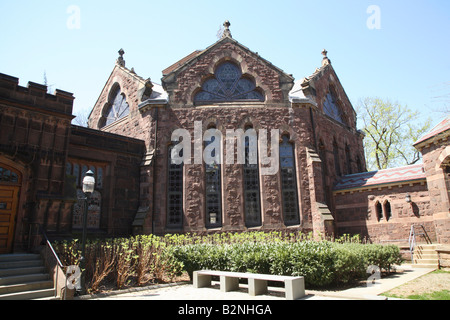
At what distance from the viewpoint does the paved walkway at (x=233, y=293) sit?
746 cm

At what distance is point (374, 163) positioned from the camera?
3325 cm

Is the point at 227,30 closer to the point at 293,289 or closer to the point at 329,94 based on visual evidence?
the point at 329,94

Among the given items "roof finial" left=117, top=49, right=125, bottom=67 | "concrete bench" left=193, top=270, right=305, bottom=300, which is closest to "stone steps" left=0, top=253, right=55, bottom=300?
"concrete bench" left=193, top=270, right=305, bottom=300

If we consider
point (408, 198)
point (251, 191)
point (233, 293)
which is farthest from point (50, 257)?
point (408, 198)

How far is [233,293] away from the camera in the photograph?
27.9ft

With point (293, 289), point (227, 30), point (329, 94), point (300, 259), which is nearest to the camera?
point (293, 289)

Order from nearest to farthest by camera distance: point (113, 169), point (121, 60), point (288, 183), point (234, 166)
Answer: point (113, 169) < point (234, 166) < point (288, 183) < point (121, 60)

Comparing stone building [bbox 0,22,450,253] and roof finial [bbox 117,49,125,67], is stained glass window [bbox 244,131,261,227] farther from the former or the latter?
roof finial [bbox 117,49,125,67]

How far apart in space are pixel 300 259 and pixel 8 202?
9062 millimetres

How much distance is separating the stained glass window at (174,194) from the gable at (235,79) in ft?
10.3

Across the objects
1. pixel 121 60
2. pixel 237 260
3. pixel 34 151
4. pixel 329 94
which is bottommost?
pixel 237 260

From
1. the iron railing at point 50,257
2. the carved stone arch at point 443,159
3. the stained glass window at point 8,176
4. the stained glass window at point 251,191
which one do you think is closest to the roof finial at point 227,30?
the stained glass window at point 251,191

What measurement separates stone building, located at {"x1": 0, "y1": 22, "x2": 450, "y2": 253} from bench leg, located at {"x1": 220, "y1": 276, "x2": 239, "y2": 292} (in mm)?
5578

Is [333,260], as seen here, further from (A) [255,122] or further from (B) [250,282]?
(A) [255,122]
